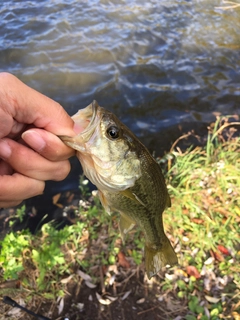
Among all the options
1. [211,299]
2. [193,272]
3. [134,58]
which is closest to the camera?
[211,299]

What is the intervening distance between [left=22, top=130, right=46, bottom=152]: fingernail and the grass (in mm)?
1844

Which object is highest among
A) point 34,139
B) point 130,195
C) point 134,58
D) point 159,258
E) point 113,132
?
point 34,139

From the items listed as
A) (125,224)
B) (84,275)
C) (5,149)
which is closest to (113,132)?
(5,149)

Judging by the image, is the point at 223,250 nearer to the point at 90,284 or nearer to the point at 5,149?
the point at 90,284

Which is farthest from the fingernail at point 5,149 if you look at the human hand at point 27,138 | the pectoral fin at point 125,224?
the pectoral fin at point 125,224

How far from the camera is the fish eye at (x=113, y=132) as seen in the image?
200cm

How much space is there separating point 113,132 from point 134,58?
6.57 meters

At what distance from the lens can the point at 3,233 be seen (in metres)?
4.68

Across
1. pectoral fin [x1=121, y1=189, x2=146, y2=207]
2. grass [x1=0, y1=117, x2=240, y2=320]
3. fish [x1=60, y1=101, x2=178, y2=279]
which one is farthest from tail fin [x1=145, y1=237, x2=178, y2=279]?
grass [x1=0, y1=117, x2=240, y2=320]

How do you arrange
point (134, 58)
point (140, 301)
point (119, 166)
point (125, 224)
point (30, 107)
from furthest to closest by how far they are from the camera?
point (134, 58), point (140, 301), point (125, 224), point (119, 166), point (30, 107)

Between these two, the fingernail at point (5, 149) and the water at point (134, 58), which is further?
the water at point (134, 58)

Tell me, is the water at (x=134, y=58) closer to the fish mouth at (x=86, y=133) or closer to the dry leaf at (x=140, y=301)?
the dry leaf at (x=140, y=301)

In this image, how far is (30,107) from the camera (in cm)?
194

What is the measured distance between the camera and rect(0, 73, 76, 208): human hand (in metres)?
1.90
